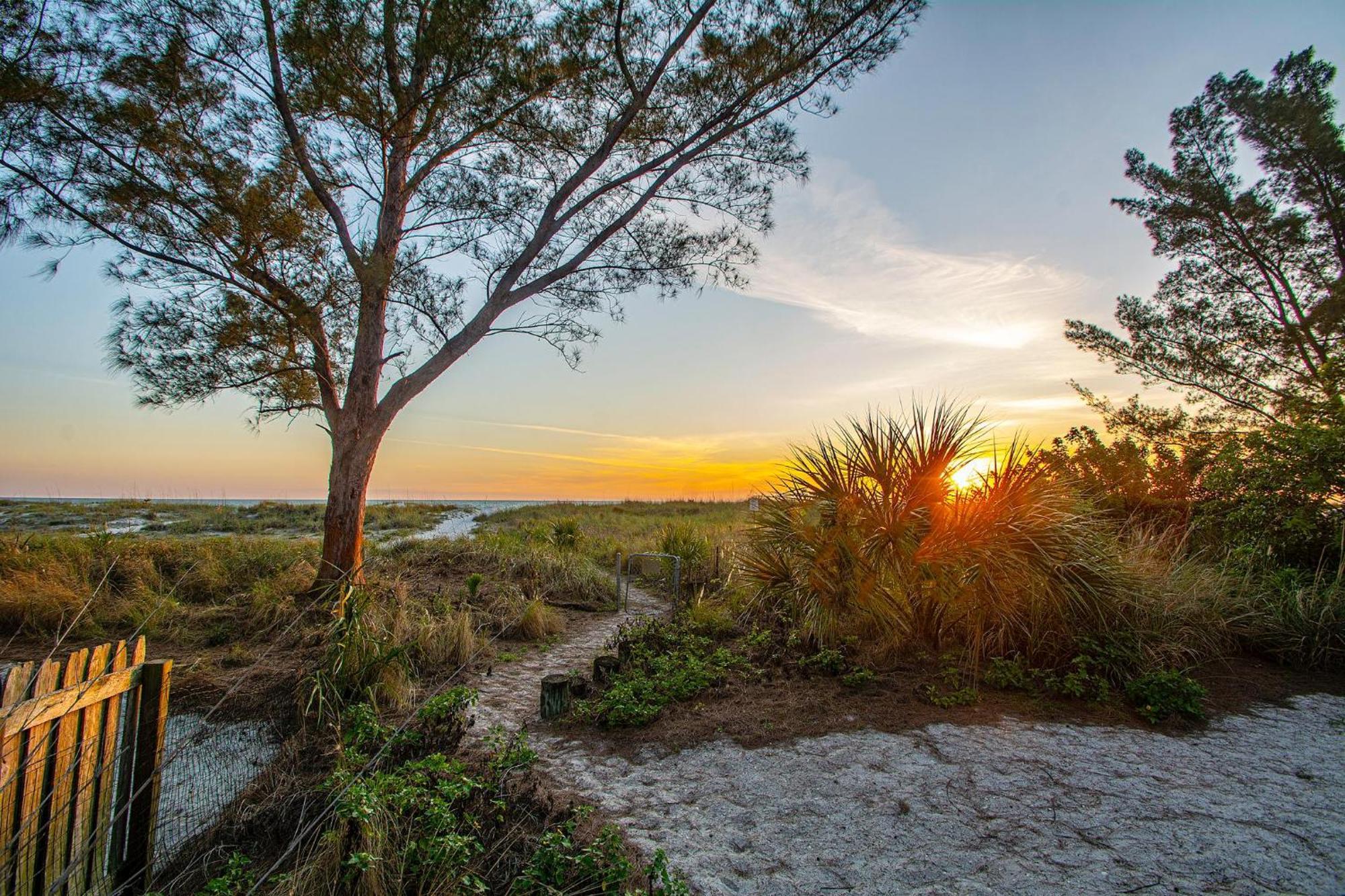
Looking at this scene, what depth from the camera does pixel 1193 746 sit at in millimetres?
3941

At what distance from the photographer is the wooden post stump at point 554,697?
4656mm

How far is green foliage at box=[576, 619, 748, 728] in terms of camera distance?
4488 millimetres

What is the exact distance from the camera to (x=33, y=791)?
236 cm

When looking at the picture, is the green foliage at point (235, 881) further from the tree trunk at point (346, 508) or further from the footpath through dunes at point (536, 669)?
the tree trunk at point (346, 508)

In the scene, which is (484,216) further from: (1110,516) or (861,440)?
(1110,516)

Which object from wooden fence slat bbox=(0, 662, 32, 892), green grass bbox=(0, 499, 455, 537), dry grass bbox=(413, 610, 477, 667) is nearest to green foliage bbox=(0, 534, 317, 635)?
dry grass bbox=(413, 610, 477, 667)

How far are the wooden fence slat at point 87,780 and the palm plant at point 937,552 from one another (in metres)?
4.84

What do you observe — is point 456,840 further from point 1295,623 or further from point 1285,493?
point 1285,493

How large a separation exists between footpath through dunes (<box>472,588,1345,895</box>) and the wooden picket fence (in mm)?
1933

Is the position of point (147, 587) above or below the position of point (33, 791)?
below

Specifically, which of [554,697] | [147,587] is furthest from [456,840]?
[147,587]

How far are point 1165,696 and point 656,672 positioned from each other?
3920 mm

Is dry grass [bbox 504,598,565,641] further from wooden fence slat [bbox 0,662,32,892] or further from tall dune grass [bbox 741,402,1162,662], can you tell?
wooden fence slat [bbox 0,662,32,892]

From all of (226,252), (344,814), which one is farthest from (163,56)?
(344,814)
